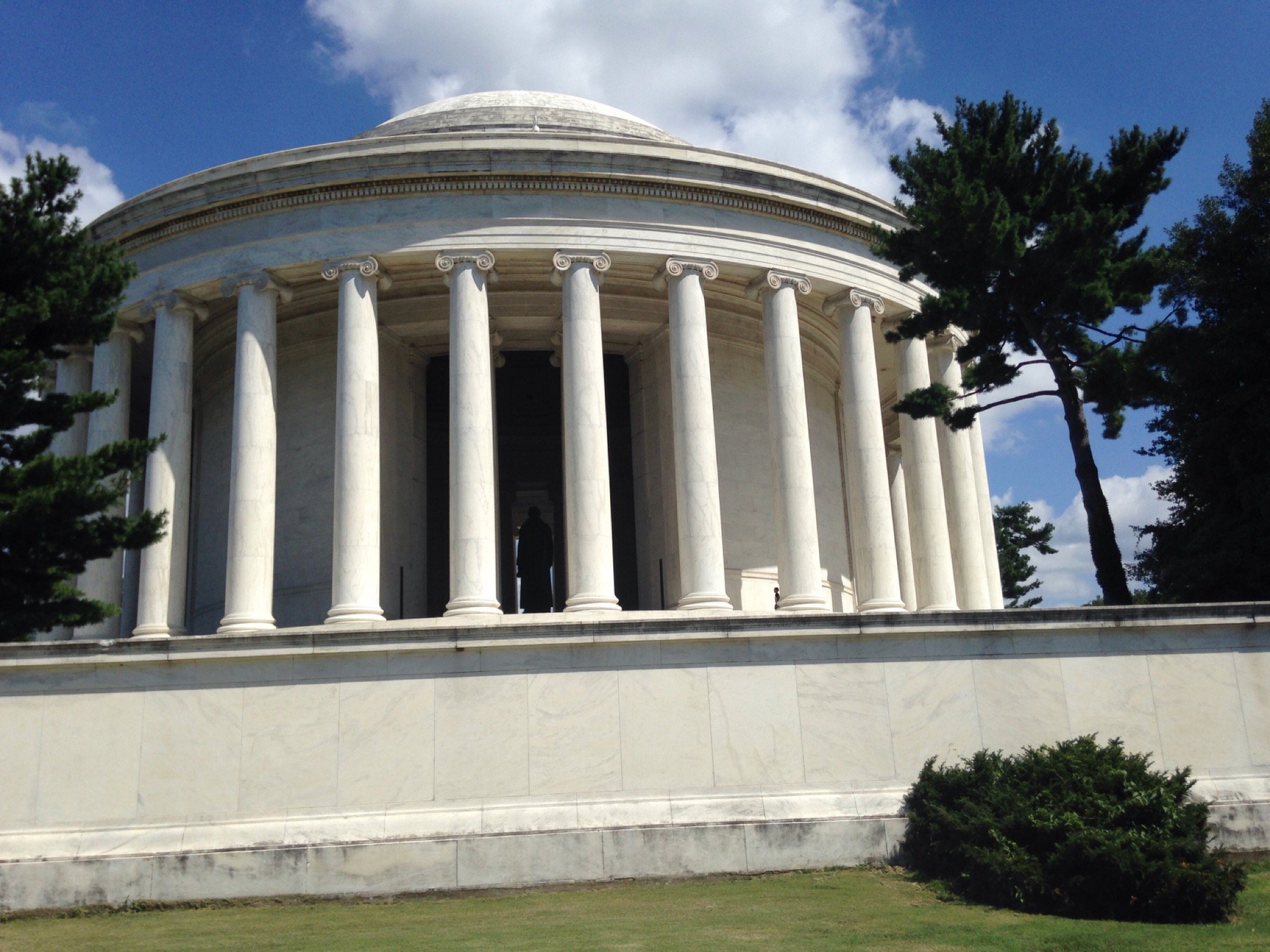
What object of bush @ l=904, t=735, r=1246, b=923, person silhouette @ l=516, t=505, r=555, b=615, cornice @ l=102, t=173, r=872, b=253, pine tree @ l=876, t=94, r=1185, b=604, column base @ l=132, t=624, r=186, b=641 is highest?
cornice @ l=102, t=173, r=872, b=253

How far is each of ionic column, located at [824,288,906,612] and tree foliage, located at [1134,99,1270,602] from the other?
8.93m

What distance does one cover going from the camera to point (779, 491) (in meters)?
37.5

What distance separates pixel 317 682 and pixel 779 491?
630 inches

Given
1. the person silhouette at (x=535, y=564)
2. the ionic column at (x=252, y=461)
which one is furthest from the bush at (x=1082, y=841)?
the person silhouette at (x=535, y=564)

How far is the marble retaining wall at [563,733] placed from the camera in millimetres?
26094

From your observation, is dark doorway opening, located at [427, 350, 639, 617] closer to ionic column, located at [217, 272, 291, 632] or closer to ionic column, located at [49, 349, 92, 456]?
ionic column, located at [217, 272, 291, 632]

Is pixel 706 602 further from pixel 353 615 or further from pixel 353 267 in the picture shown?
pixel 353 267

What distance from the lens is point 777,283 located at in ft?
130

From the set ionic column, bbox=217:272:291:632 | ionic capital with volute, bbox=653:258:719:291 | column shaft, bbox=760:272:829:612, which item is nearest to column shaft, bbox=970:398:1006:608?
column shaft, bbox=760:272:829:612

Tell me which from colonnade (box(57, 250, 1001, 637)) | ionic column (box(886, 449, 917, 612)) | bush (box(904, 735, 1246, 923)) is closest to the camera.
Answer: bush (box(904, 735, 1246, 923))

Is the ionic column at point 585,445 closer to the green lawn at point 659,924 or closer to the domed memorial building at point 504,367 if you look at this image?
the domed memorial building at point 504,367

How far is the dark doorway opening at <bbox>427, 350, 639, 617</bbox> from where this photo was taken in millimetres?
48031

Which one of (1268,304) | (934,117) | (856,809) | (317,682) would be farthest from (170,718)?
(1268,304)

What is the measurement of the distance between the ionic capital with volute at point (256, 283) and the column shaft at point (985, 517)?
26.4 metres
